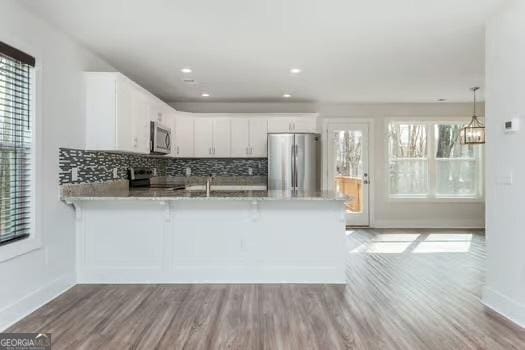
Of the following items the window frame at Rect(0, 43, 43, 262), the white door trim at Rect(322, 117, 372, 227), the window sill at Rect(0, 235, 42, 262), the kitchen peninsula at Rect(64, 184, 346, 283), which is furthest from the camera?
the white door trim at Rect(322, 117, 372, 227)

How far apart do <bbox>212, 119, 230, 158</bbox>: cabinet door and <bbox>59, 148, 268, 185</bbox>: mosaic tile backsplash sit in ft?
1.37

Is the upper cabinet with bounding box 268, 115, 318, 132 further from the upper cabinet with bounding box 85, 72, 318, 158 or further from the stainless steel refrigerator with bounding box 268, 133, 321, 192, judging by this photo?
the stainless steel refrigerator with bounding box 268, 133, 321, 192

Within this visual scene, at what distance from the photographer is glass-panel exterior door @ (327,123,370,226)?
7.13m

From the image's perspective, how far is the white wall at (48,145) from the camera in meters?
2.82

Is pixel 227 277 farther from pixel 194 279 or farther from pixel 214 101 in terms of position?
pixel 214 101

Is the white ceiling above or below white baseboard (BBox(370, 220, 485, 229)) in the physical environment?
above

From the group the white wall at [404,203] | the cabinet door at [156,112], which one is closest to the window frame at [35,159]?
the cabinet door at [156,112]

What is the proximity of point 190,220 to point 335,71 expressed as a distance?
2.62 metres

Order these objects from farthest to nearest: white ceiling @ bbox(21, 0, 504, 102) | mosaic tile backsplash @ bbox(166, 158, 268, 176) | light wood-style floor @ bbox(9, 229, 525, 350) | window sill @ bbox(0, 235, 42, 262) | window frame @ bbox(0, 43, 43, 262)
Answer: mosaic tile backsplash @ bbox(166, 158, 268, 176) → window frame @ bbox(0, 43, 43, 262) → white ceiling @ bbox(21, 0, 504, 102) → window sill @ bbox(0, 235, 42, 262) → light wood-style floor @ bbox(9, 229, 525, 350)

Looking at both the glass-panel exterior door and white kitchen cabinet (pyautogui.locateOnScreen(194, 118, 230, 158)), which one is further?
the glass-panel exterior door

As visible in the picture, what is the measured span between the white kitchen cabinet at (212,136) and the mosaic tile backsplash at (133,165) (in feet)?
1.37

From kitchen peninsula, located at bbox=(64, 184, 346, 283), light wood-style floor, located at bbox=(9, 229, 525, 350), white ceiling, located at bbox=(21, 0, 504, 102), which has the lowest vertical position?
light wood-style floor, located at bbox=(9, 229, 525, 350)

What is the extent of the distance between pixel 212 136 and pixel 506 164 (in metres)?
4.56

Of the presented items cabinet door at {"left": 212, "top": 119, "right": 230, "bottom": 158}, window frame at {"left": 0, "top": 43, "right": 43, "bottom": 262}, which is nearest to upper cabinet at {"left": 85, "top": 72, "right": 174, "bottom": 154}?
window frame at {"left": 0, "top": 43, "right": 43, "bottom": 262}
